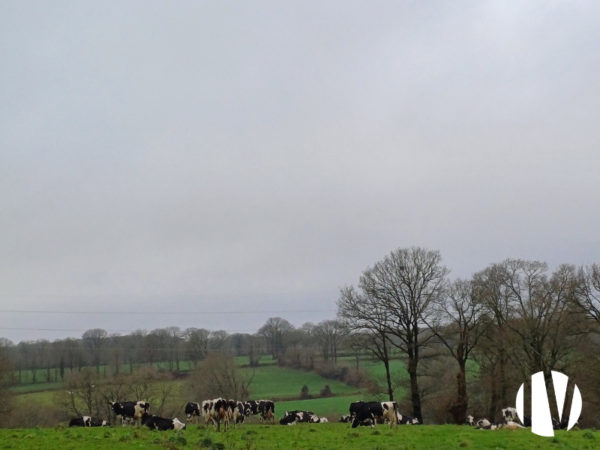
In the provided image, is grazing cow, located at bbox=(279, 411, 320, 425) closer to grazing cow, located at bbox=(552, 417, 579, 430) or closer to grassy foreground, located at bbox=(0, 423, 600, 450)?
grassy foreground, located at bbox=(0, 423, 600, 450)

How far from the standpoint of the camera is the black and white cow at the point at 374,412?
32.2 m

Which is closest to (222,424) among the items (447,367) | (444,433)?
(444,433)

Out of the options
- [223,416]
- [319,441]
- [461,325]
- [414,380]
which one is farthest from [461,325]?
[319,441]

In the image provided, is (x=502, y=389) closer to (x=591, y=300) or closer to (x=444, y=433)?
(x=591, y=300)

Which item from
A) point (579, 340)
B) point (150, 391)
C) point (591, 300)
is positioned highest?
point (591, 300)

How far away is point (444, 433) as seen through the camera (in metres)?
25.1

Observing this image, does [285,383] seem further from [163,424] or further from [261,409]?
[163,424]

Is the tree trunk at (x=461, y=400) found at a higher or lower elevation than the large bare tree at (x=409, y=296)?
lower

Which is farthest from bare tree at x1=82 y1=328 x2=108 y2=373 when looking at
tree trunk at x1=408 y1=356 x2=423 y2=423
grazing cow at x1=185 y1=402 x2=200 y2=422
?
tree trunk at x1=408 y1=356 x2=423 y2=423

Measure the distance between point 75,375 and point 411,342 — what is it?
39.8m

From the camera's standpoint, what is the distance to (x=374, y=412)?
32.6m

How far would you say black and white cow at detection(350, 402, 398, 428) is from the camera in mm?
32156

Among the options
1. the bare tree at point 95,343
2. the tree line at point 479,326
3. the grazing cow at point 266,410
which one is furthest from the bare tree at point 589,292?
the bare tree at point 95,343

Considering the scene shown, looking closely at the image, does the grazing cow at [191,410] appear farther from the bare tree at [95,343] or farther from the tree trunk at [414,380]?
the bare tree at [95,343]
